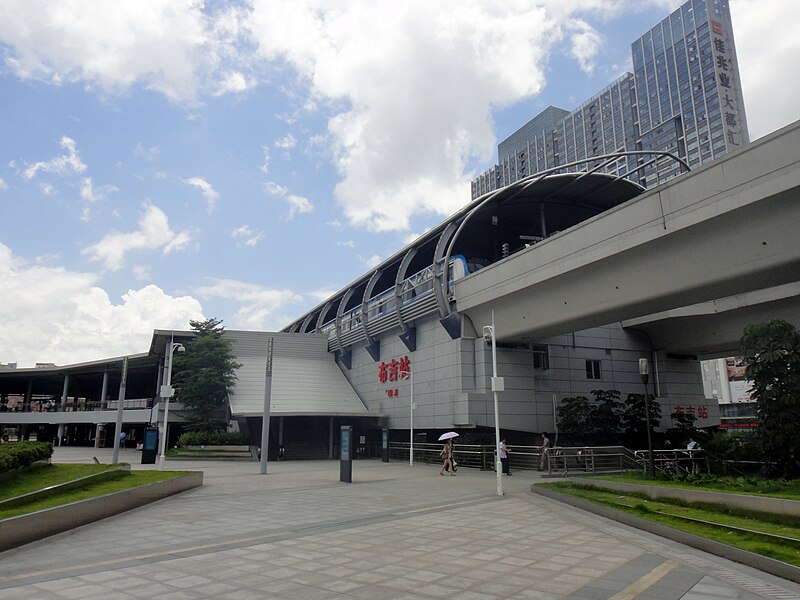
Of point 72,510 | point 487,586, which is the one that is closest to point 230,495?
point 72,510

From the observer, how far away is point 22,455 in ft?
43.4

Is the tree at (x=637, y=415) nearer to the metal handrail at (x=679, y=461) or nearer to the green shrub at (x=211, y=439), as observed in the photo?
the metal handrail at (x=679, y=461)

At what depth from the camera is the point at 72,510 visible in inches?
406

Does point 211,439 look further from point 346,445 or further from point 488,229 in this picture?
point 488,229

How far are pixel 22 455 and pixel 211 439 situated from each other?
22661mm

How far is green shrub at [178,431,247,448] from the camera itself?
34906 millimetres

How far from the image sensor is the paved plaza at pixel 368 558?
6.42 metres

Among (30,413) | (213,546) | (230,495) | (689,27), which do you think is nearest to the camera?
(213,546)

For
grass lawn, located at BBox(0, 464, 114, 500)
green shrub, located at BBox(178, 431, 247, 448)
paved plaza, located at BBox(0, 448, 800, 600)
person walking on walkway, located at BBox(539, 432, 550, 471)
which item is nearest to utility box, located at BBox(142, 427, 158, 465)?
green shrub, located at BBox(178, 431, 247, 448)

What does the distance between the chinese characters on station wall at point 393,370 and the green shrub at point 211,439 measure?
377 inches

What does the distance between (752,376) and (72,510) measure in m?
17.5

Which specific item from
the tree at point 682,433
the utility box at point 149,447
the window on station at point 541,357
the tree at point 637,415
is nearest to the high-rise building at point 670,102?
the window on station at point 541,357

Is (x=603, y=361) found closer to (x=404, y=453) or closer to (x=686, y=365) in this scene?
(x=686, y=365)

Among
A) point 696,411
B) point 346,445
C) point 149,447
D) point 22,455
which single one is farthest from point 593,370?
point 22,455
